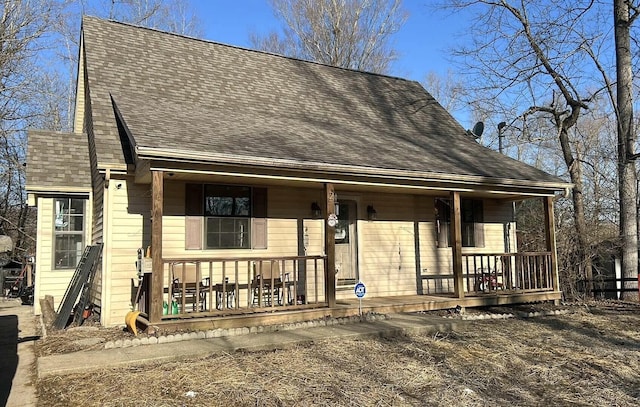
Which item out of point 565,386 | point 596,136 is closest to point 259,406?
point 565,386

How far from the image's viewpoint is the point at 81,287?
8172 millimetres

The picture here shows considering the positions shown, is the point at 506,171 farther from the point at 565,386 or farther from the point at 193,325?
the point at 193,325

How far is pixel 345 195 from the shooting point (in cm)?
1038

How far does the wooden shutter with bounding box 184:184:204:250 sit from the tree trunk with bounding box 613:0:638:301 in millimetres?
Result: 10058

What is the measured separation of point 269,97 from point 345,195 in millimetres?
3079

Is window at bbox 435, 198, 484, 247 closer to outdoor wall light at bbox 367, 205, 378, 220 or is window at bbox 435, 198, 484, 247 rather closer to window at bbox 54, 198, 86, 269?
outdoor wall light at bbox 367, 205, 378, 220

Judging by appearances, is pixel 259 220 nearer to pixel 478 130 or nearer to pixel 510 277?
pixel 510 277

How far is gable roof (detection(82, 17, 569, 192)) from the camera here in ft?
26.1

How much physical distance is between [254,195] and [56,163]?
4287mm

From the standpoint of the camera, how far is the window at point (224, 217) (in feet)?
28.6

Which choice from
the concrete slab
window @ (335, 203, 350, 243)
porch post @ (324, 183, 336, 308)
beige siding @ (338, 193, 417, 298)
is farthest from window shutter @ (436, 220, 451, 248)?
the concrete slab

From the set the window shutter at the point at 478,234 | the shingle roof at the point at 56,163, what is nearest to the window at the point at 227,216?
the shingle roof at the point at 56,163

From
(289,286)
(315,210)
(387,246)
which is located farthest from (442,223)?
(289,286)

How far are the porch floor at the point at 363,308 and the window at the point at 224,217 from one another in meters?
1.77
